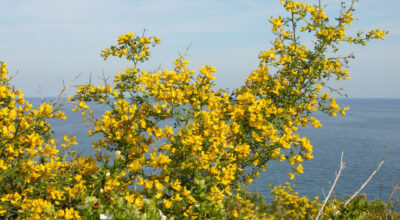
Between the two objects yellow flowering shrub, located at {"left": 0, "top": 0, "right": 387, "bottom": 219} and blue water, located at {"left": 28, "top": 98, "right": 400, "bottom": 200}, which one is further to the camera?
blue water, located at {"left": 28, "top": 98, "right": 400, "bottom": 200}

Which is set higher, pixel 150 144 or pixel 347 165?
pixel 150 144

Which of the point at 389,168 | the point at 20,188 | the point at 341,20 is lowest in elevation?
the point at 389,168

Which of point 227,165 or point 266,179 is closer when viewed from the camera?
point 227,165

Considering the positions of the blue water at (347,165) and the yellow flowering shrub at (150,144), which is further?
the blue water at (347,165)

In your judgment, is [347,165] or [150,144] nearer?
[150,144]

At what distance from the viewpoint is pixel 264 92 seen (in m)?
4.63

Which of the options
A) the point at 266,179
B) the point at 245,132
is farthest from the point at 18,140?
the point at 266,179

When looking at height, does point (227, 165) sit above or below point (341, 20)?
below

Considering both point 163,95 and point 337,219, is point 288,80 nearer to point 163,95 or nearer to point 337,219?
point 163,95

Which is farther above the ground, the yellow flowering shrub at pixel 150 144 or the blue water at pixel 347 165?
the yellow flowering shrub at pixel 150 144

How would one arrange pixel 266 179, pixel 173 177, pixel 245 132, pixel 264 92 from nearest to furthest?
1. pixel 173 177
2. pixel 245 132
3. pixel 264 92
4. pixel 266 179

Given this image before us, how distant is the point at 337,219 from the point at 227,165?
4.14 feet

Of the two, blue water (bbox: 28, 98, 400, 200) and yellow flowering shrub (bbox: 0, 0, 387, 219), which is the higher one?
yellow flowering shrub (bbox: 0, 0, 387, 219)

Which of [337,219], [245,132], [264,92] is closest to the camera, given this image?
[337,219]
